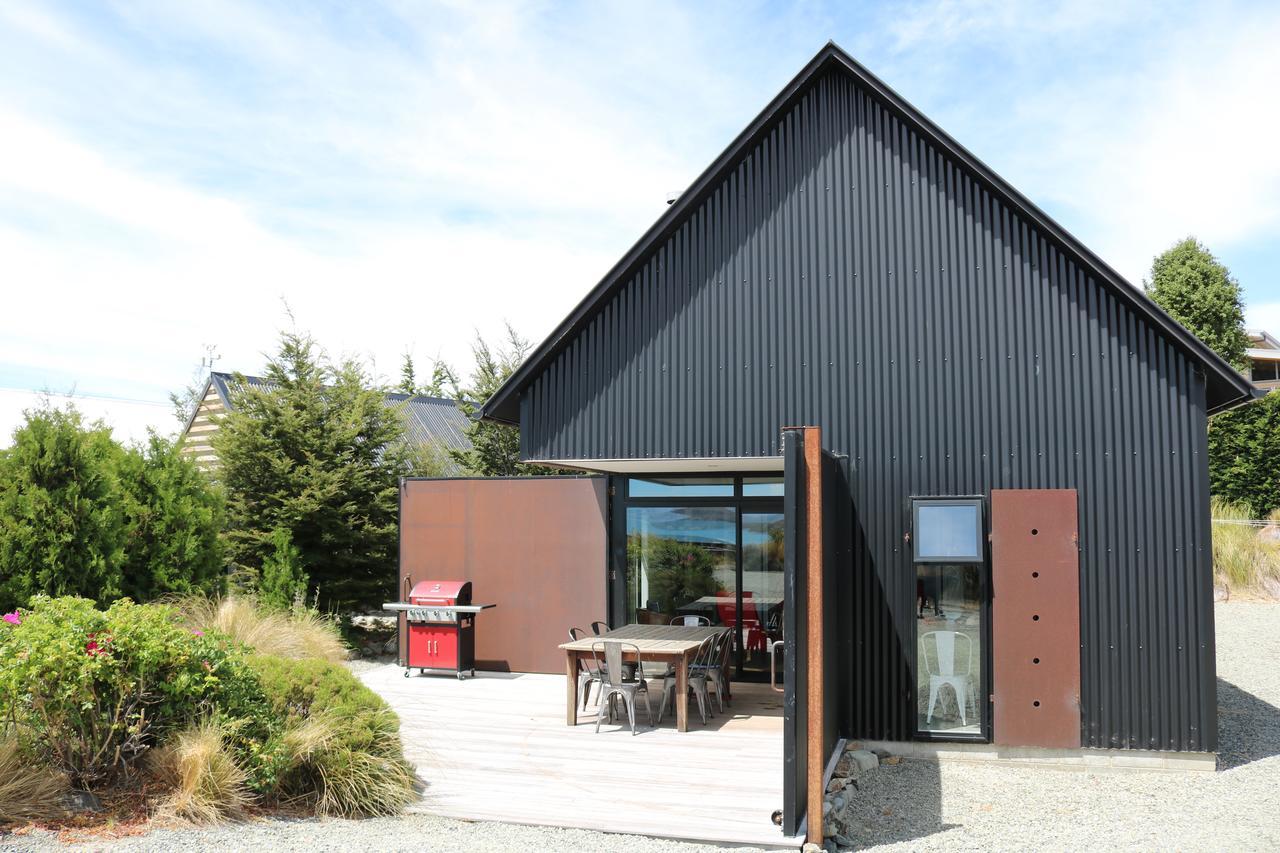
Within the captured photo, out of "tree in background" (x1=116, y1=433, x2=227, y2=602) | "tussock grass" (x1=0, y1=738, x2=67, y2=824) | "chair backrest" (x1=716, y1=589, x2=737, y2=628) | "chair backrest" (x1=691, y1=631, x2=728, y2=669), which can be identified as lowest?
"tussock grass" (x1=0, y1=738, x2=67, y2=824)

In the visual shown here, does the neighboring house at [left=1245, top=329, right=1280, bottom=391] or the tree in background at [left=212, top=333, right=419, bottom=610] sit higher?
the neighboring house at [left=1245, top=329, right=1280, bottom=391]

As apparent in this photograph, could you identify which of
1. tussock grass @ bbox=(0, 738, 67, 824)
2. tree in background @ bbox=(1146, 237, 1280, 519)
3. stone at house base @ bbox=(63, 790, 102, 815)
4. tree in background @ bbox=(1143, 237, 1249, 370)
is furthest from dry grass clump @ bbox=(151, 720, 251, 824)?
tree in background @ bbox=(1143, 237, 1249, 370)

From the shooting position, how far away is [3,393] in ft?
81.9

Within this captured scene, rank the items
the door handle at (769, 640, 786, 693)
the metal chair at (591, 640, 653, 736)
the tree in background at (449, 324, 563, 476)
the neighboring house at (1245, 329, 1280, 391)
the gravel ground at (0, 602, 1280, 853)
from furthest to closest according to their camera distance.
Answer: the neighboring house at (1245, 329, 1280, 391) → the tree in background at (449, 324, 563, 476) → the door handle at (769, 640, 786, 693) → the metal chair at (591, 640, 653, 736) → the gravel ground at (0, 602, 1280, 853)

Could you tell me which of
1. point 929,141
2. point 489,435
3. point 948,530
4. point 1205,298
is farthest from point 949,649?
point 1205,298

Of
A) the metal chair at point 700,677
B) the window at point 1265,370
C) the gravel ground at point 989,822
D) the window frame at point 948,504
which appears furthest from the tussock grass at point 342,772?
the window at point 1265,370

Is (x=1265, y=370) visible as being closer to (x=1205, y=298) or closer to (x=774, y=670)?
(x=1205, y=298)

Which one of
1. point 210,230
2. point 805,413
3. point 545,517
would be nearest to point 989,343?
point 805,413

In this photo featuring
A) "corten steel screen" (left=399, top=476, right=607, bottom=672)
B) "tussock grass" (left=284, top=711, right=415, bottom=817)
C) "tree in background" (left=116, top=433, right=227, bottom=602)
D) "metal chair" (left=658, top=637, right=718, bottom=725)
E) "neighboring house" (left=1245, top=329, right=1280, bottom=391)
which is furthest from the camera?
"neighboring house" (left=1245, top=329, right=1280, bottom=391)

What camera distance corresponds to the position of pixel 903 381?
8742 millimetres

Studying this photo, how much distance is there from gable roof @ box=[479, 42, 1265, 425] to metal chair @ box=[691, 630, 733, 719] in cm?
339

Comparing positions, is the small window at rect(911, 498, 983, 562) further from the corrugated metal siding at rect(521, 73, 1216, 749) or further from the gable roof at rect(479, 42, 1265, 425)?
the gable roof at rect(479, 42, 1265, 425)

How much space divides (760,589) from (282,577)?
675cm

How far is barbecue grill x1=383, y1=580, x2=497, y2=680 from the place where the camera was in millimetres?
11406
